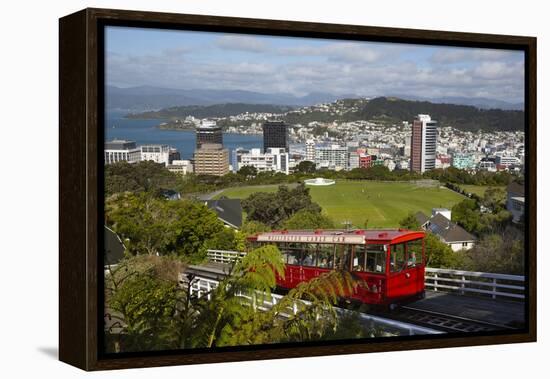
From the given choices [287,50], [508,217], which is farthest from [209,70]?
[508,217]

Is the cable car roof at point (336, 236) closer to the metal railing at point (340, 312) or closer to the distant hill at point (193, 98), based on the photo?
the metal railing at point (340, 312)

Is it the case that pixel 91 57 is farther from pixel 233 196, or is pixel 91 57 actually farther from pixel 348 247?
pixel 348 247

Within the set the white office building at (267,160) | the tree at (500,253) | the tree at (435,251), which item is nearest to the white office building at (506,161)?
the tree at (500,253)

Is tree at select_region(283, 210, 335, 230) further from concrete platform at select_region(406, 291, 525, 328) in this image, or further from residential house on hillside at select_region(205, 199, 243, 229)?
concrete platform at select_region(406, 291, 525, 328)

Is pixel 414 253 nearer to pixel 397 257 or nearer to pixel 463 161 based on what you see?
pixel 397 257

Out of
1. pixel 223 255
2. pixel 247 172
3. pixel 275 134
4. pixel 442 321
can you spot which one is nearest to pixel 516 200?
pixel 442 321

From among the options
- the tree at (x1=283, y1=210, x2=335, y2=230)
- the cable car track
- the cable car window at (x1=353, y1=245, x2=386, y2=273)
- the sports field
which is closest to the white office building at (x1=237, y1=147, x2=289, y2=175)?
the sports field
